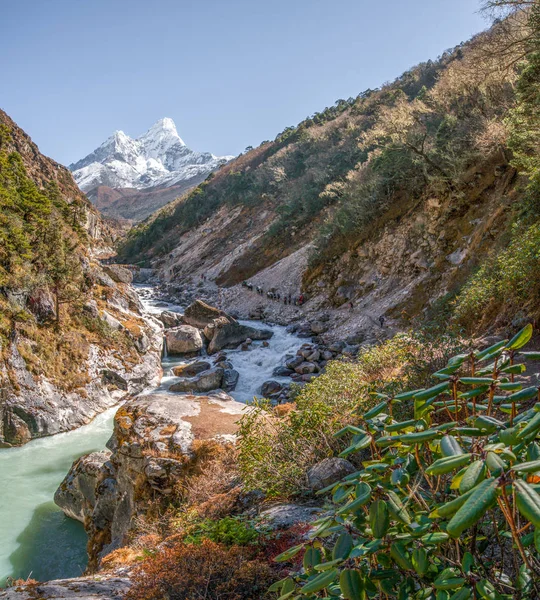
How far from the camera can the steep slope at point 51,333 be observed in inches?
513

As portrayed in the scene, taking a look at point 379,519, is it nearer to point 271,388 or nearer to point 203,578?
point 203,578

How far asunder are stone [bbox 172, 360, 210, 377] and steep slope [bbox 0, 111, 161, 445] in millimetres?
978

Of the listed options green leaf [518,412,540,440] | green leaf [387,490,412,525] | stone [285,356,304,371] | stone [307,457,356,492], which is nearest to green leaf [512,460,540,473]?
green leaf [518,412,540,440]

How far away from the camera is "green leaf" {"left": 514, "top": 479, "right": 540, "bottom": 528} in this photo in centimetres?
88

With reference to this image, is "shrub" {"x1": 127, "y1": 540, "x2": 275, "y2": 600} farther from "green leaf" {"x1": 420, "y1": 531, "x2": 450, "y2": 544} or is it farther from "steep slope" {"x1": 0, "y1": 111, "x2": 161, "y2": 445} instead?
"steep slope" {"x1": 0, "y1": 111, "x2": 161, "y2": 445}

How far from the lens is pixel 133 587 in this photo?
3.13m

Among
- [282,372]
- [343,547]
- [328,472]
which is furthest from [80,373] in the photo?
[343,547]

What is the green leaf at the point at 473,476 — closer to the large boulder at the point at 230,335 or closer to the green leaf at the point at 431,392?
the green leaf at the point at 431,392

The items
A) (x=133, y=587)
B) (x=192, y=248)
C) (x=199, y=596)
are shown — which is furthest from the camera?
(x=192, y=248)

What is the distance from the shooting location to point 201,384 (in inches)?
599

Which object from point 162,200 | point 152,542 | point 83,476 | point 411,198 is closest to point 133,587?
point 152,542

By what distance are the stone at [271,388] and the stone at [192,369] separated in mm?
3585

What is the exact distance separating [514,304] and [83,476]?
36.3 feet

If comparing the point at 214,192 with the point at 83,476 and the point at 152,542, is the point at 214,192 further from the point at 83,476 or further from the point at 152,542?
the point at 152,542
